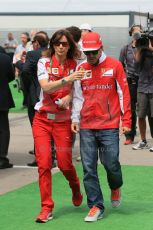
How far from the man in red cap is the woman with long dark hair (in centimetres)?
16

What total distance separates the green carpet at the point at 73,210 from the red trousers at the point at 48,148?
0.30 m

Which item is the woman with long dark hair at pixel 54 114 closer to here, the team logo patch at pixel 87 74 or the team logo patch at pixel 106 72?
the team logo patch at pixel 87 74

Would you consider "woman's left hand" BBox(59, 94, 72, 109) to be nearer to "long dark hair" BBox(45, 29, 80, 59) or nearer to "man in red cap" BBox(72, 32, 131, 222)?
"man in red cap" BBox(72, 32, 131, 222)

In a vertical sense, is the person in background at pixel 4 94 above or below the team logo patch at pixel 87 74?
below

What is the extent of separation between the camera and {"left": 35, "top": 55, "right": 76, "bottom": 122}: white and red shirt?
301 inches

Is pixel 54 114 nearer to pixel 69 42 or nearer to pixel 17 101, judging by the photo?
pixel 69 42

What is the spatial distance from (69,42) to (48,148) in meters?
1.09

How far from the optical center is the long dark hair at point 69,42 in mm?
7629

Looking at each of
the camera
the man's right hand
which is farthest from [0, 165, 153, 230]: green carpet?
the camera

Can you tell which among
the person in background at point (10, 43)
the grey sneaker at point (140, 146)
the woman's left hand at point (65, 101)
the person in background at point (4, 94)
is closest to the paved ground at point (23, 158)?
the grey sneaker at point (140, 146)

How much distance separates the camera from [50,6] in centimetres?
3353

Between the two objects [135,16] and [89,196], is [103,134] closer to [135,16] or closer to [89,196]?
[89,196]

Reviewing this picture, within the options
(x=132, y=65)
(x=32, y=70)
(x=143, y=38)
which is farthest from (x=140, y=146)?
(x=32, y=70)

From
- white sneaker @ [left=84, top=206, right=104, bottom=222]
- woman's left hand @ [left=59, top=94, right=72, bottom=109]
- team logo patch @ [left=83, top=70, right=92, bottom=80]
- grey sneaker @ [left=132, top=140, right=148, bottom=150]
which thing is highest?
team logo patch @ [left=83, top=70, right=92, bottom=80]
